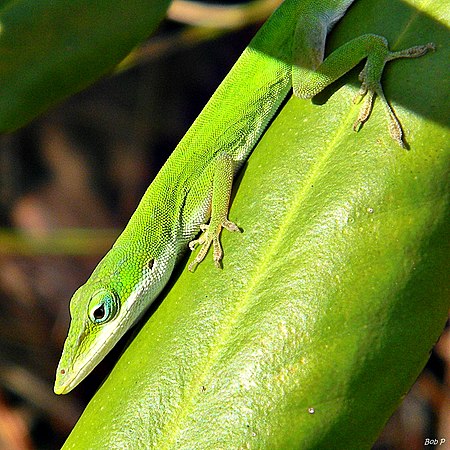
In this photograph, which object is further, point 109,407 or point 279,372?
point 109,407

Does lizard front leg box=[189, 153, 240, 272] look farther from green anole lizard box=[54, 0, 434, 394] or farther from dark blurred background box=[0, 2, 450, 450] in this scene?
dark blurred background box=[0, 2, 450, 450]

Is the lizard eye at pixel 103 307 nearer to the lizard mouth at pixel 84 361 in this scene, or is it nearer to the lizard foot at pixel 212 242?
the lizard mouth at pixel 84 361

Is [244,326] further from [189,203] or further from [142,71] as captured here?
[142,71]

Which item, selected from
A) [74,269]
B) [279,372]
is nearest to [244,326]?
[279,372]

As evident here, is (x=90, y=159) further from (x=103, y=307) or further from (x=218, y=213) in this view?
(x=218, y=213)

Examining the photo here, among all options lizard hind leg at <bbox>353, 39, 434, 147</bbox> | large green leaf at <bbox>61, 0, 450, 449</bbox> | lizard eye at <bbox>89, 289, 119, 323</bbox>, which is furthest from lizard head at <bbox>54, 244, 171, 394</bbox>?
lizard hind leg at <bbox>353, 39, 434, 147</bbox>
